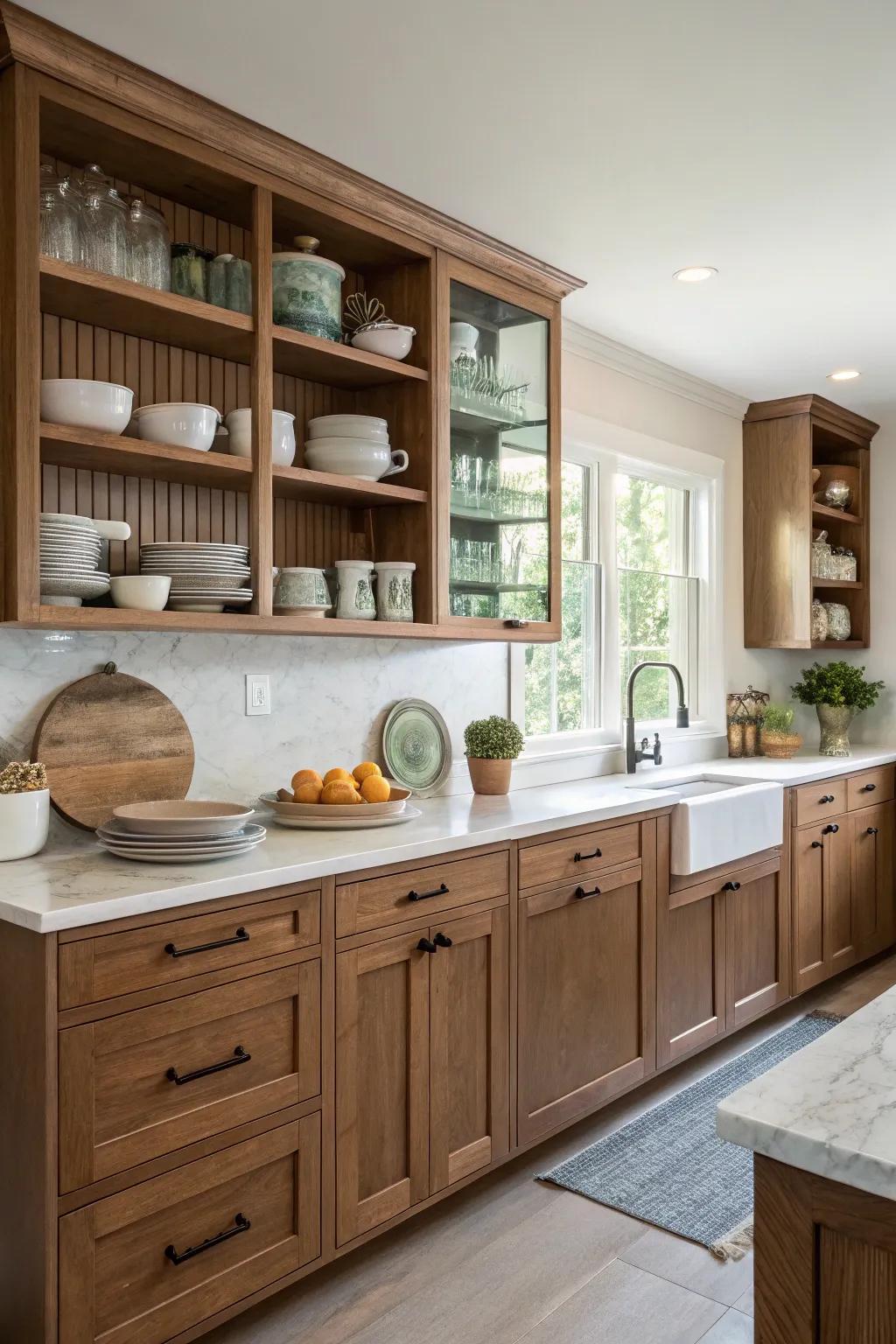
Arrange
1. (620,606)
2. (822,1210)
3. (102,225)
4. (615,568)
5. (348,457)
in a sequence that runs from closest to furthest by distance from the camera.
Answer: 1. (822,1210)
2. (102,225)
3. (348,457)
4. (615,568)
5. (620,606)

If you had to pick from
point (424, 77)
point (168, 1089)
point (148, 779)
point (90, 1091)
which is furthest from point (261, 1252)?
point (424, 77)

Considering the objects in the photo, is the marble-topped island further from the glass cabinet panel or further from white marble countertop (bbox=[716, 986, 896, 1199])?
the glass cabinet panel

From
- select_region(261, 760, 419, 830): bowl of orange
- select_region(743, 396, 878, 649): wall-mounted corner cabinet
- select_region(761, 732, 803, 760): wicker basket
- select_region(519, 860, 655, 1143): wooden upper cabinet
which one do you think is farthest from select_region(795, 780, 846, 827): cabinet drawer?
select_region(261, 760, 419, 830): bowl of orange

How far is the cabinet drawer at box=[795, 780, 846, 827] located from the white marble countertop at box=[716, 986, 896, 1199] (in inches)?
120

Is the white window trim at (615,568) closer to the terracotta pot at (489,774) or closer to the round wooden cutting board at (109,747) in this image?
the terracotta pot at (489,774)

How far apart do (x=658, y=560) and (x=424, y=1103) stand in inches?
109

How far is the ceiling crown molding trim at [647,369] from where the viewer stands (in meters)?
3.80

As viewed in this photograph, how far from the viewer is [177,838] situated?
2.07 m

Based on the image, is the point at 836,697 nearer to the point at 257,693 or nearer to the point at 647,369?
the point at 647,369

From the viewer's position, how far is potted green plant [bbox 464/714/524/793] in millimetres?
3223

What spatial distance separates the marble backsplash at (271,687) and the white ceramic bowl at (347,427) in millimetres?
563

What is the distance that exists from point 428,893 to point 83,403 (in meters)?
1.28

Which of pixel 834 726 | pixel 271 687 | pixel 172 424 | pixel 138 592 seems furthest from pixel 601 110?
pixel 834 726

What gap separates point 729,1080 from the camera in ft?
10.9
